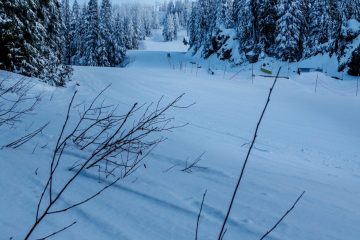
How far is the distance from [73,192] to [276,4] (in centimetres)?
3226

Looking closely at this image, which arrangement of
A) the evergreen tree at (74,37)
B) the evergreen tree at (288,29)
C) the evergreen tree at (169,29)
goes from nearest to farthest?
1. the evergreen tree at (288,29)
2. the evergreen tree at (74,37)
3. the evergreen tree at (169,29)

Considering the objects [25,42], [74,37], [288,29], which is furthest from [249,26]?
[74,37]

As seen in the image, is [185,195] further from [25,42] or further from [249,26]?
[249,26]

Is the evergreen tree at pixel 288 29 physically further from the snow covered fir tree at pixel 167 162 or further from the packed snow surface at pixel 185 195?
the packed snow surface at pixel 185 195

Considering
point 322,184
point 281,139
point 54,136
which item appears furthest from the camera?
point 281,139

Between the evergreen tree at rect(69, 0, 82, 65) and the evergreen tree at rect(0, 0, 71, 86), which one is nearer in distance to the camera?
the evergreen tree at rect(0, 0, 71, 86)

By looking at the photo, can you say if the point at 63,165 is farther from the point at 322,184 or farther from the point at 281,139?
the point at 281,139

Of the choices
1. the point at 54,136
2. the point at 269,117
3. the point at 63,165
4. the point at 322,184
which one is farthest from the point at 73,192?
the point at 269,117

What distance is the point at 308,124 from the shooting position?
8.21 meters

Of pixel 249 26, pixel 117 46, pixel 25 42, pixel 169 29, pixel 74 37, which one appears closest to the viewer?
pixel 25 42

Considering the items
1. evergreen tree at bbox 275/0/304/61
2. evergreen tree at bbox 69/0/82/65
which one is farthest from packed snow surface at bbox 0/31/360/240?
evergreen tree at bbox 69/0/82/65

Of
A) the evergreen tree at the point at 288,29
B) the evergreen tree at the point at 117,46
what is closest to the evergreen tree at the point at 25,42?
the evergreen tree at the point at 288,29

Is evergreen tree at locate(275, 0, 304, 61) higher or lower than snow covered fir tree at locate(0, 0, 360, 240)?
higher

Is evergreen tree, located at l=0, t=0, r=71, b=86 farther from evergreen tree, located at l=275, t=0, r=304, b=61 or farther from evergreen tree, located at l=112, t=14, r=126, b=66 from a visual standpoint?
evergreen tree, located at l=112, t=14, r=126, b=66
